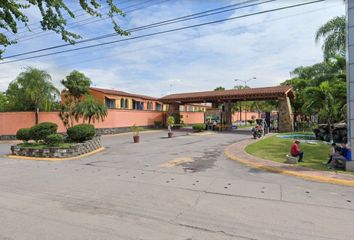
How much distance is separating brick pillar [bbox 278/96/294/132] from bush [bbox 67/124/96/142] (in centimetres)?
2079

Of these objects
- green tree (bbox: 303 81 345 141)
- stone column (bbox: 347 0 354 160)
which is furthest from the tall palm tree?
stone column (bbox: 347 0 354 160)

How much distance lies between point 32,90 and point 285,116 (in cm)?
2484

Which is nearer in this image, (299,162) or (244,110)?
(299,162)


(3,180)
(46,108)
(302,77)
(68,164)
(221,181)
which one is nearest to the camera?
(221,181)

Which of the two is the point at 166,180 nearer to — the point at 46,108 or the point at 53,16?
A: the point at 53,16

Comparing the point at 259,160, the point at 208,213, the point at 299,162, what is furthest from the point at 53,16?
the point at 299,162

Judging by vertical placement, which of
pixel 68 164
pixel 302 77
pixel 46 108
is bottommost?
pixel 68 164

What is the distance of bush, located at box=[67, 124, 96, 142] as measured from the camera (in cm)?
1530


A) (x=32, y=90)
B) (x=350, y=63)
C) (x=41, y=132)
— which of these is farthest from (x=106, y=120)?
(x=350, y=63)

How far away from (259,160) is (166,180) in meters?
4.90

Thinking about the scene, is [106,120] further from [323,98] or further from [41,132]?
[323,98]

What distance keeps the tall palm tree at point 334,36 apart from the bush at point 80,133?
18.0 metres

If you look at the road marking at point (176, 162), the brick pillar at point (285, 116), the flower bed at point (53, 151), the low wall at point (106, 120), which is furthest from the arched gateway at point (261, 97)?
the flower bed at point (53, 151)

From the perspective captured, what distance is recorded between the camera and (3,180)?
8625 mm
